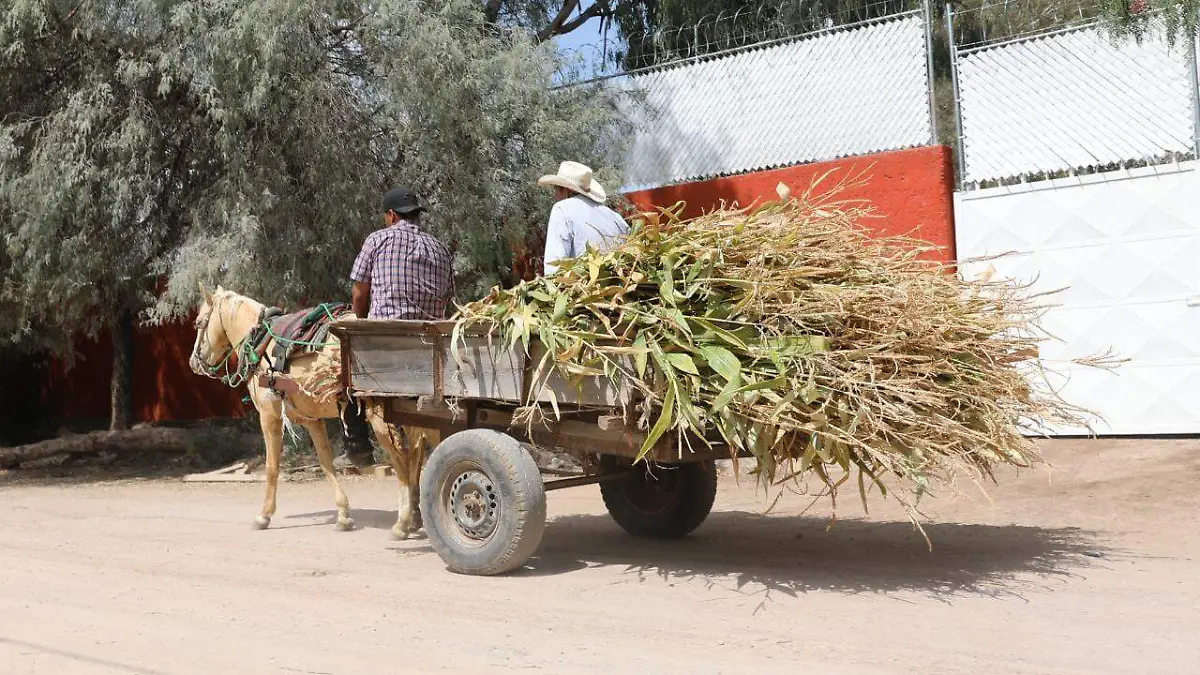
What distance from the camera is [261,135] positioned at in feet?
40.4

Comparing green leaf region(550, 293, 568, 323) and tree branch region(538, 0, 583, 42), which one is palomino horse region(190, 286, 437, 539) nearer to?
green leaf region(550, 293, 568, 323)

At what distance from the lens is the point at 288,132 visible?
479 inches

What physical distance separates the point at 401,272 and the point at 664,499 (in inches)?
86.0

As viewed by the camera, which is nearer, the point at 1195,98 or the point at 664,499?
the point at 664,499

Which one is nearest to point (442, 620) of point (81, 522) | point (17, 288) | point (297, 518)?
point (297, 518)

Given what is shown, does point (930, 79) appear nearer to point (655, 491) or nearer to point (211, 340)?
point (655, 491)

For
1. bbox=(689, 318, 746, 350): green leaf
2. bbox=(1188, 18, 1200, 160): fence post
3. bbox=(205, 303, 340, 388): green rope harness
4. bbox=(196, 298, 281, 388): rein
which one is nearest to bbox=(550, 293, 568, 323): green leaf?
bbox=(689, 318, 746, 350): green leaf

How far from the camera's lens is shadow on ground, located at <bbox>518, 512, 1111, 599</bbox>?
19.8 feet

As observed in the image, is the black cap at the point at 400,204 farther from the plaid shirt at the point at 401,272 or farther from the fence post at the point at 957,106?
the fence post at the point at 957,106

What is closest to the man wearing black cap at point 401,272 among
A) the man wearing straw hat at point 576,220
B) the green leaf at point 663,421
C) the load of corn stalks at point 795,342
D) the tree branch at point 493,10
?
the man wearing straw hat at point 576,220

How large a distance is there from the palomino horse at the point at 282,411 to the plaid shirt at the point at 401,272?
0.68m

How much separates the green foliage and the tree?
2cm

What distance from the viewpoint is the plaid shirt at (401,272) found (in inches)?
291

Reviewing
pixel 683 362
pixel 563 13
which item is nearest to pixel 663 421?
pixel 683 362
